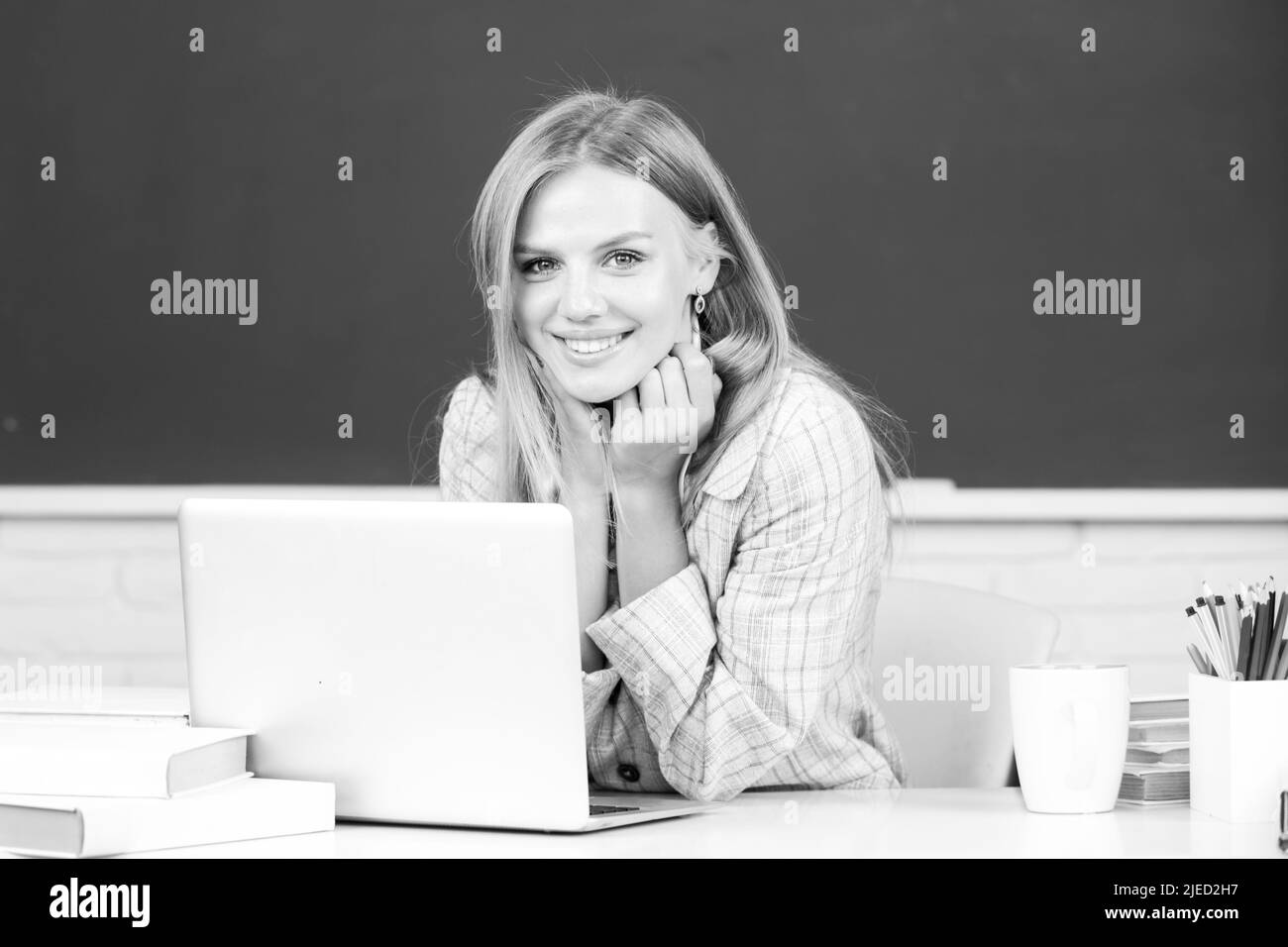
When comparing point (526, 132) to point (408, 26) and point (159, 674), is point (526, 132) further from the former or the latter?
point (159, 674)

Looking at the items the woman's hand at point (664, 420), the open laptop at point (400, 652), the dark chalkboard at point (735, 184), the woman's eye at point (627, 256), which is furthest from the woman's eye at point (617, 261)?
the dark chalkboard at point (735, 184)

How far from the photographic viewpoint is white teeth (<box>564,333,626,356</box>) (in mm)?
1579

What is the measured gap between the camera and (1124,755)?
1.12 metres

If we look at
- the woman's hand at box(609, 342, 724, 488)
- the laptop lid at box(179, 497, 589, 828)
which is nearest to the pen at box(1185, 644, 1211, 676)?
the laptop lid at box(179, 497, 589, 828)

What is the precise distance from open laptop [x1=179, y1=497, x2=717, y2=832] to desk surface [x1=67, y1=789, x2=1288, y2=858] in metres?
0.04

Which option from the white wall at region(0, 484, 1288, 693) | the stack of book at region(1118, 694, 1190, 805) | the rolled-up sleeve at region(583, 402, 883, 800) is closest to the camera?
the stack of book at region(1118, 694, 1190, 805)

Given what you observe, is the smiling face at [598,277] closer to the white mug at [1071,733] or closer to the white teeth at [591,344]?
the white teeth at [591,344]

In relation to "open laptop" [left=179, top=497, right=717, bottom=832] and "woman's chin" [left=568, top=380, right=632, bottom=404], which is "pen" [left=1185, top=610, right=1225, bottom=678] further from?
"woman's chin" [left=568, top=380, right=632, bottom=404]

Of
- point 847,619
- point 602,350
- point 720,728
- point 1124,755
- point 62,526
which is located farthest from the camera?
point 62,526

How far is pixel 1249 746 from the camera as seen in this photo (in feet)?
3.39

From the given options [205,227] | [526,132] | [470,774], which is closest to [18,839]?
[470,774]

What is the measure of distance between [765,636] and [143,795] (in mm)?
624

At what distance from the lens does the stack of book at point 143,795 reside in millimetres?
926

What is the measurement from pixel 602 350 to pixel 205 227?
44.1 inches
